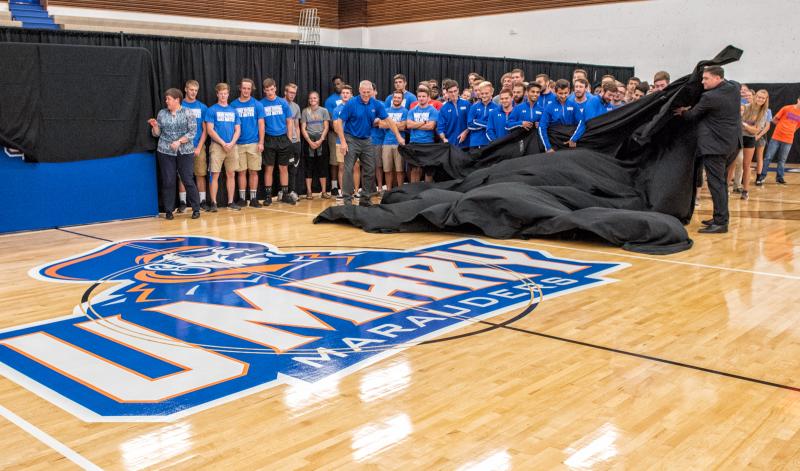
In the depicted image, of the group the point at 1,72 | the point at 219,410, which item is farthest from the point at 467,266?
the point at 1,72

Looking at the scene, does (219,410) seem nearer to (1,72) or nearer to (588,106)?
(1,72)

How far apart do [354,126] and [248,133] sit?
4.94 ft

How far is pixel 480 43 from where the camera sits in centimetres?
2098

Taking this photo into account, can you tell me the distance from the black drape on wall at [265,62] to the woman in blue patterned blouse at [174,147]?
0.79 m

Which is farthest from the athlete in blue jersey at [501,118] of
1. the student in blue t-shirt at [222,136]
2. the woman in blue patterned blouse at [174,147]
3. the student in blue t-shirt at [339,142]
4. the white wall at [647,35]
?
the white wall at [647,35]

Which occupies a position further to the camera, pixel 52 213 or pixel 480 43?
pixel 480 43

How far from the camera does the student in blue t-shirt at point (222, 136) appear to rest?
410 inches

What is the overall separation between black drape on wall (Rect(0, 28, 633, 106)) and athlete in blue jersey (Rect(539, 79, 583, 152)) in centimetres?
401

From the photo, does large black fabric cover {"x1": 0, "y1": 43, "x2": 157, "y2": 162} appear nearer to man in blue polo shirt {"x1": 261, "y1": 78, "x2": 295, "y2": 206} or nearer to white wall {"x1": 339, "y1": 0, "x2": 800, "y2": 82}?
man in blue polo shirt {"x1": 261, "y1": 78, "x2": 295, "y2": 206}

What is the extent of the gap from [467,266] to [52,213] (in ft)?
18.0

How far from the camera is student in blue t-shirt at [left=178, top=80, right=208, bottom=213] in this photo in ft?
33.6

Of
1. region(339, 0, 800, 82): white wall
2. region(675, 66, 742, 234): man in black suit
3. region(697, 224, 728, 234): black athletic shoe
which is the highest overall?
region(339, 0, 800, 82): white wall

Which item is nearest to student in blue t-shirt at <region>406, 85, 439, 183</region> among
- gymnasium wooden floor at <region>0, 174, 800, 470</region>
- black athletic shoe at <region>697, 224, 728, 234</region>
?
black athletic shoe at <region>697, 224, 728, 234</region>

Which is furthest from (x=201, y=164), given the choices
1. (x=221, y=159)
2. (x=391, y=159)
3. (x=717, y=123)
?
(x=717, y=123)
